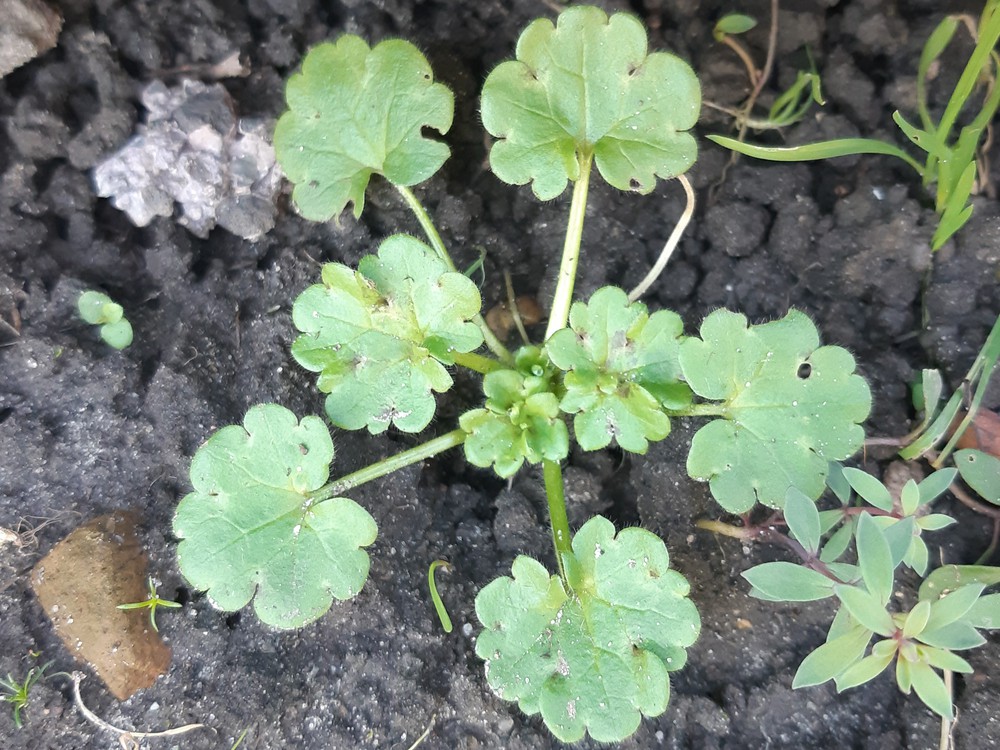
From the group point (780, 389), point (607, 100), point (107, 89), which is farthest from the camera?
point (107, 89)

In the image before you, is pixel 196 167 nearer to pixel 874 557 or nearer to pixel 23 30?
pixel 23 30

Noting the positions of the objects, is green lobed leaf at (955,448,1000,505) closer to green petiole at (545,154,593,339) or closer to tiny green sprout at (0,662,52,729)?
Result: green petiole at (545,154,593,339)

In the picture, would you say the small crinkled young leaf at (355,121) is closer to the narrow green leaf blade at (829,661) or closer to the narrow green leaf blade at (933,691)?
the narrow green leaf blade at (829,661)

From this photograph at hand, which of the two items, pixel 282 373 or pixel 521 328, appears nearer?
pixel 282 373

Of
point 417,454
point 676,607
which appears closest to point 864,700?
point 676,607

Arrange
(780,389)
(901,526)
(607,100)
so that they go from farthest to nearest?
(607,100) → (780,389) → (901,526)

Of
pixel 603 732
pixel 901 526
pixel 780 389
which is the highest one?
pixel 780 389

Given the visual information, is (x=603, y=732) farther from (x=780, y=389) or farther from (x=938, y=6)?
(x=938, y=6)
